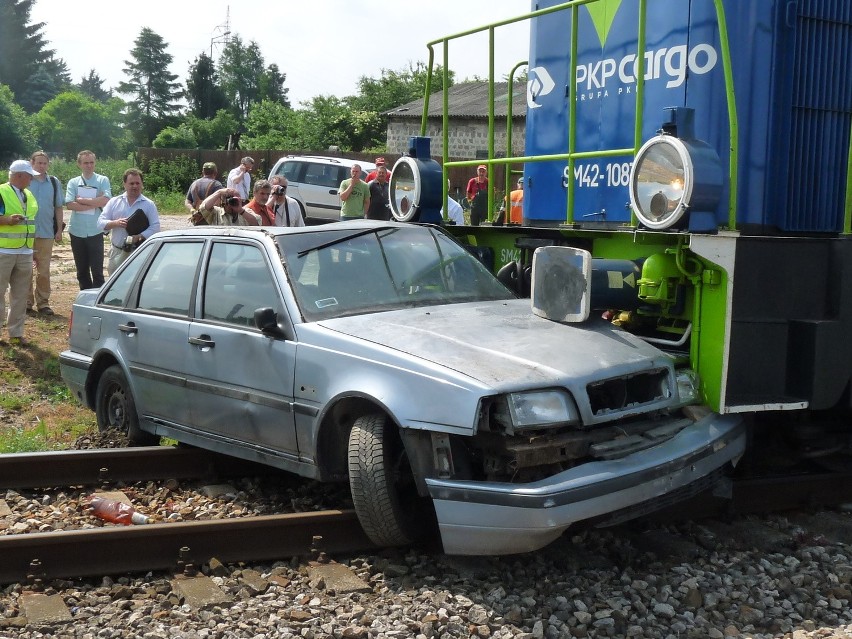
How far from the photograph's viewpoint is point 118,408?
262 inches

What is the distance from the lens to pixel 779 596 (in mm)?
4434

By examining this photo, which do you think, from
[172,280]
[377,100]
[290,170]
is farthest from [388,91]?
[172,280]

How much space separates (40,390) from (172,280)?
317cm

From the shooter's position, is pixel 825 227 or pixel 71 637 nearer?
pixel 71 637

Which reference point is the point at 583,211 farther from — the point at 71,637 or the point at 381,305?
the point at 71,637

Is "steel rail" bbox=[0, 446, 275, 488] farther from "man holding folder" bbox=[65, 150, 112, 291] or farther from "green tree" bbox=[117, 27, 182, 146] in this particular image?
"green tree" bbox=[117, 27, 182, 146]

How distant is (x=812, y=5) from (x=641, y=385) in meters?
2.42

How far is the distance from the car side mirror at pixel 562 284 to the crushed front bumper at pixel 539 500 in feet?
3.24

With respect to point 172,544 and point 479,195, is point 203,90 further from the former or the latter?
point 172,544

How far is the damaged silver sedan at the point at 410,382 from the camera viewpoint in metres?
4.32

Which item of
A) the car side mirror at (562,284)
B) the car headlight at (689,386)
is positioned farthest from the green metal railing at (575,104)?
the car headlight at (689,386)

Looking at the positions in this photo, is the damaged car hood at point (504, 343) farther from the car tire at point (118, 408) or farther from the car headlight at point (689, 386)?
the car tire at point (118, 408)

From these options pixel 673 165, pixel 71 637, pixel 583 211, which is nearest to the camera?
pixel 71 637

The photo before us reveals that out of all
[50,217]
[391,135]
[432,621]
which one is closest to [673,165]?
[432,621]
